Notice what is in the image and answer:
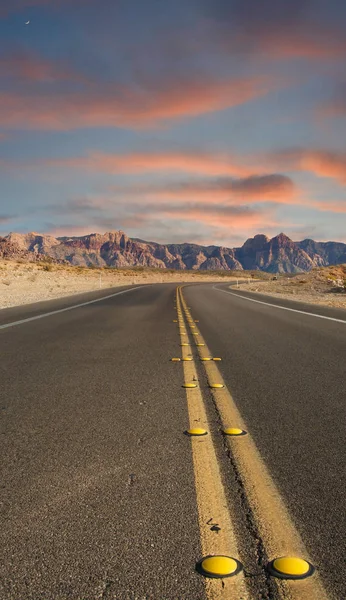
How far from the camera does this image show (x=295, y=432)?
3.67 metres

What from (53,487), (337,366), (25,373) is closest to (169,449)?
(53,487)

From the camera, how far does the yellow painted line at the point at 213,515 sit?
1.78m

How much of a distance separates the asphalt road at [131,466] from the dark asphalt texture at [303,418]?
1cm

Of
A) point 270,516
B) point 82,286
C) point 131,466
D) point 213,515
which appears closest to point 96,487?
point 131,466

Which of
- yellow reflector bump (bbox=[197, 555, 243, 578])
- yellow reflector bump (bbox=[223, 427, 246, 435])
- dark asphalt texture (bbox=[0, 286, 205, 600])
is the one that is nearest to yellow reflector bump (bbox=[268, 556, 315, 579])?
yellow reflector bump (bbox=[197, 555, 243, 578])

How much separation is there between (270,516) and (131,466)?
1.00 metres

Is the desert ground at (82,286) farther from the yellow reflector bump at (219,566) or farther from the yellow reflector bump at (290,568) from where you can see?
the yellow reflector bump at (290,568)

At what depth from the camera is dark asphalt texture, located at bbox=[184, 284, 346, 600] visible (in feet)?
7.38

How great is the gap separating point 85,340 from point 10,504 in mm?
6414

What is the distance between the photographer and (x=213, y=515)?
7.68ft

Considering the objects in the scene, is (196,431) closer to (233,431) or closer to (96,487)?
(233,431)

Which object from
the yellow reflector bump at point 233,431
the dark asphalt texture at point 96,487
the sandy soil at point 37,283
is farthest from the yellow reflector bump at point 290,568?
the sandy soil at point 37,283

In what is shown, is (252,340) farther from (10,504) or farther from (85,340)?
(10,504)

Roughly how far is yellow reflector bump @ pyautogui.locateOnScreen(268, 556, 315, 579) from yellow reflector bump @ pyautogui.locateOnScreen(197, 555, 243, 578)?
14cm
